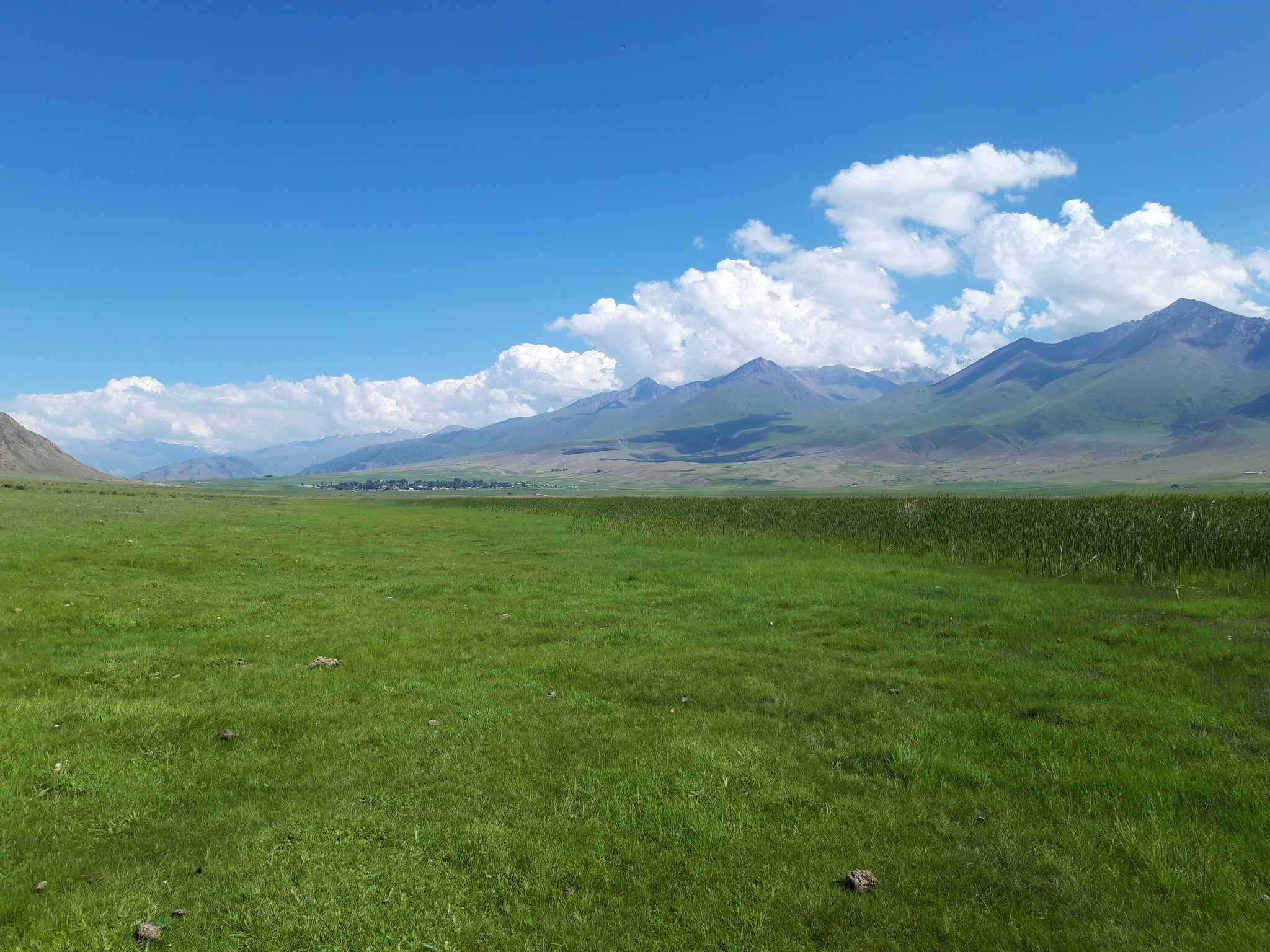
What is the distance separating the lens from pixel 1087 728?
1031 centimetres

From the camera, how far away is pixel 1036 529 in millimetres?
34250

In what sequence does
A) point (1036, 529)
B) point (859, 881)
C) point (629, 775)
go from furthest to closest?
point (1036, 529) → point (629, 775) → point (859, 881)

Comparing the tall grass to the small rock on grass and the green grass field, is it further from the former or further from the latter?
the small rock on grass

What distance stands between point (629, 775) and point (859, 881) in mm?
3317

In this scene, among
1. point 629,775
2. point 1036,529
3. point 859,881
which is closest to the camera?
point 859,881

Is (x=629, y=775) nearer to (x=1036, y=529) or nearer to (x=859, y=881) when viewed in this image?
(x=859, y=881)

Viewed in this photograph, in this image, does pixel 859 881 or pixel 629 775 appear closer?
pixel 859 881

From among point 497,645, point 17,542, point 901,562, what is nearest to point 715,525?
point 901,562

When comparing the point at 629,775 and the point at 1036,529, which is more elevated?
the point at 629,775

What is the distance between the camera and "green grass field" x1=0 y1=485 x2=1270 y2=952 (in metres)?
6.18

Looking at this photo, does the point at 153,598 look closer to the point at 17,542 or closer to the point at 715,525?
the point at 17,542

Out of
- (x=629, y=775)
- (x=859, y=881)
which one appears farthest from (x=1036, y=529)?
(x=859, y=881)

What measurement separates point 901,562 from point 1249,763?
2371cm

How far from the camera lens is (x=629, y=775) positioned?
29.0ft
